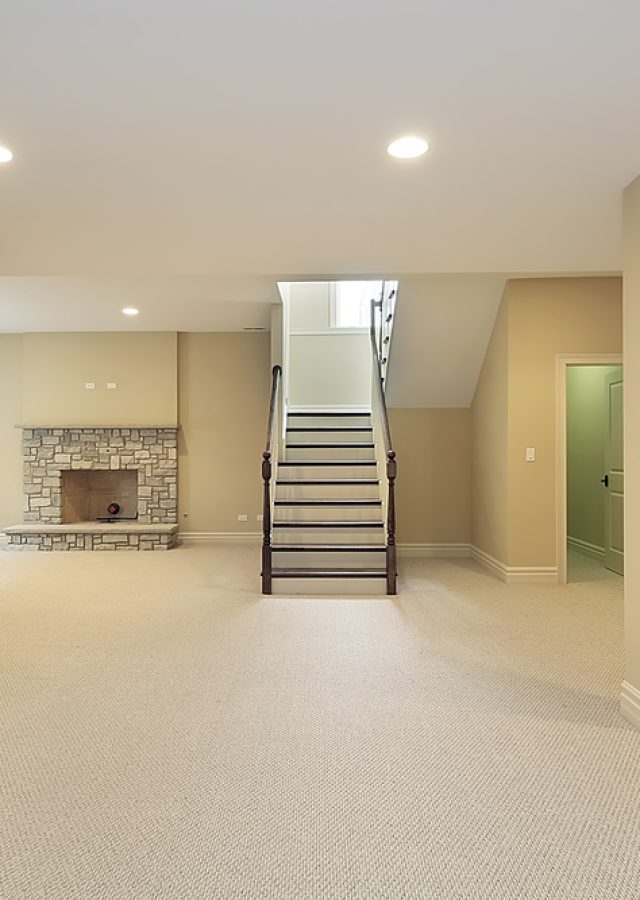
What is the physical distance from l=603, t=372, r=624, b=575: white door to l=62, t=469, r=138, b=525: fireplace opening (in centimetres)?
580

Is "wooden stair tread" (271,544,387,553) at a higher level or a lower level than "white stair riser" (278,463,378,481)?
lower

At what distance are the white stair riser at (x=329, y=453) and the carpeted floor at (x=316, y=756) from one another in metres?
2.42

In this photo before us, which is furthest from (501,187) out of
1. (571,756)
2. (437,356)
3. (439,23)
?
(437,356)

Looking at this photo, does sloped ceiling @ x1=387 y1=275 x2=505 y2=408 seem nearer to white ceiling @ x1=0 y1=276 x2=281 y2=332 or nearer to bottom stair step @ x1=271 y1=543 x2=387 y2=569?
white ceiling @ x1=0 y1=276 x2=281 y2=332

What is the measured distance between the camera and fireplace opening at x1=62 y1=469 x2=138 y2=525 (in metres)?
7.95

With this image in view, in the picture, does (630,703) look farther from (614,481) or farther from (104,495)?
(104,495)

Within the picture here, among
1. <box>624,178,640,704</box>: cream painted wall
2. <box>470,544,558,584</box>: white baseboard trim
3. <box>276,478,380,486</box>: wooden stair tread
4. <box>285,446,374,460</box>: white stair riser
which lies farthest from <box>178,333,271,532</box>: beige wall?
<box>624,178,640,704</box>: cream painted wall

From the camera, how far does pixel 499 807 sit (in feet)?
6.62

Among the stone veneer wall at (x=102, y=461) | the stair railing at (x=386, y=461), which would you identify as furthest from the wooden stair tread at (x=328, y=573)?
the stone veneer wall at (x=102, y=461)

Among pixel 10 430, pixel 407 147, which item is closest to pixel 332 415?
pixel 10 430

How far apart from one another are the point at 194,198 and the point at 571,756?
2.97m

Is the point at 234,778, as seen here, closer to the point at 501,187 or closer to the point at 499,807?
the point at 499,807

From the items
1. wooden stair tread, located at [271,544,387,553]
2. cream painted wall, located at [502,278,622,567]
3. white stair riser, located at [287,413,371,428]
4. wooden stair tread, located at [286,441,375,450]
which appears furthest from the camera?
white stair riser, located at [287,413,371,428]

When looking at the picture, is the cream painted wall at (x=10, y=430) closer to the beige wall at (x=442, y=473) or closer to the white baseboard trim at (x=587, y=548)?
the beige wall at (x=442, y=473)
